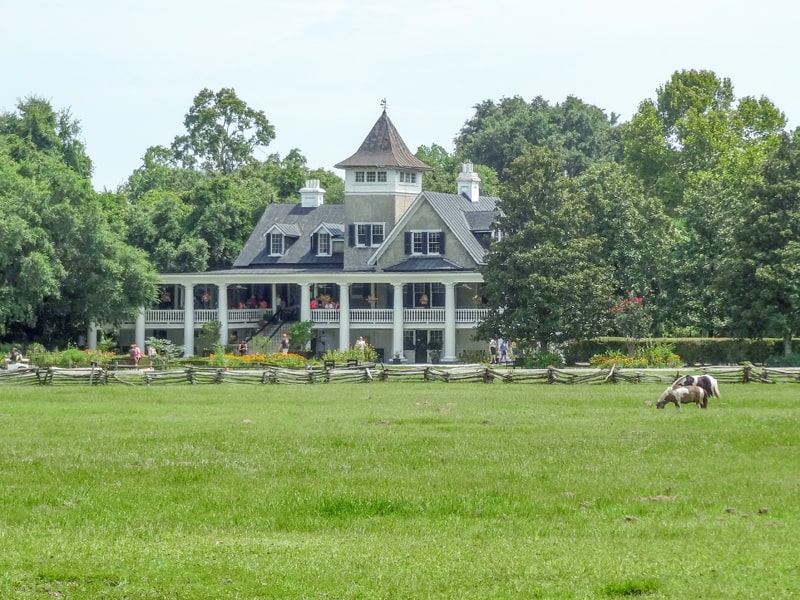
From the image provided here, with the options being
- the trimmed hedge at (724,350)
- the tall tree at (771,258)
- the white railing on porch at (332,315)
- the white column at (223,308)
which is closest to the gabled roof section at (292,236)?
the white railing on porch at (332,315)

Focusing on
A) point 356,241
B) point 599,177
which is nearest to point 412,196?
point 356,241

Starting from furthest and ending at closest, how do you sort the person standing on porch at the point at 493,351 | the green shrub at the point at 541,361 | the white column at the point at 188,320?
the white column at the point at 188,320
the person standing on porch at the point at 493,351
the green shrub at the point at 541,361

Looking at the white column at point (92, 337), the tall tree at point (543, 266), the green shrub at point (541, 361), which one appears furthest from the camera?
the white column at point (92, 337)

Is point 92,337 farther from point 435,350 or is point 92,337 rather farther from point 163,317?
point 435,350

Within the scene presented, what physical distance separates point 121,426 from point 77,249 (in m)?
39.7

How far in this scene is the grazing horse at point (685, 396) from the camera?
3875cm

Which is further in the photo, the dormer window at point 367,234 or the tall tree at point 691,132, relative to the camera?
the tall tree at point 691,132

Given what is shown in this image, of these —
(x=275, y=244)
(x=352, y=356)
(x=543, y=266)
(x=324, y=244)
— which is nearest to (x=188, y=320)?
(x=275, y=244)

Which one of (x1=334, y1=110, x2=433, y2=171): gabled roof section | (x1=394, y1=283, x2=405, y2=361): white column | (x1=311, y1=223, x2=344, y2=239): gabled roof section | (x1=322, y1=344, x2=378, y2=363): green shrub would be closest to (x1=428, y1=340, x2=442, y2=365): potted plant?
(x1=394, y1=283, x2=405, y2=361): white column

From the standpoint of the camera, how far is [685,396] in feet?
128

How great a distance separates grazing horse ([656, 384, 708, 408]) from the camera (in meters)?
38.8

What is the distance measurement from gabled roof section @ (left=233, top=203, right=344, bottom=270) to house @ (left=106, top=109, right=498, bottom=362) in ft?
0.26

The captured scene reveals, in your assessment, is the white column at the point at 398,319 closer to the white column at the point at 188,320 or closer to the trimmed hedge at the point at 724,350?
the white column at the point at 188,320

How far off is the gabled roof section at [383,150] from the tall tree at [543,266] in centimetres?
1485
